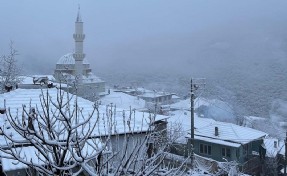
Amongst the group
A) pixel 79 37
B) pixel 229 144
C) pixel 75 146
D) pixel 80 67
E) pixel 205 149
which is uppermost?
pixel 79 37

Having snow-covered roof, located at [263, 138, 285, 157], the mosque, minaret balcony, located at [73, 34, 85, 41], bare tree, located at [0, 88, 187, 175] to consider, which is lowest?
snow-covered roof, located at [263, 138, 285, 157]

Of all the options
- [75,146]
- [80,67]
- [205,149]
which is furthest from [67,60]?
[75,146]

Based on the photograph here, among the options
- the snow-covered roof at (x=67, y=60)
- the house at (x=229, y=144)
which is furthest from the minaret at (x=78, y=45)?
the house at (x=229, y=144)

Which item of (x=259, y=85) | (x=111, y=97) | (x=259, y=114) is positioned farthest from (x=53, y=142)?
(x=259, y=85)

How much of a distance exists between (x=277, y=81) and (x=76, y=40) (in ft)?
194

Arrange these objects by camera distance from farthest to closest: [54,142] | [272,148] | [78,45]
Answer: [78,45] → [272,148] → [54,142]

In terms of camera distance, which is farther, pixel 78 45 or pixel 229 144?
pixel 78 45

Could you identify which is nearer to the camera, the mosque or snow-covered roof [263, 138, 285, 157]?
snow-covered roof [263, 138, 285, 157]

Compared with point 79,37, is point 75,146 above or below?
below

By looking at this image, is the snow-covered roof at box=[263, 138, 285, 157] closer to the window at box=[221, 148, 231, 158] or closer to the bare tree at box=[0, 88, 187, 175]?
the window at box=[221, 148, 231, 158]

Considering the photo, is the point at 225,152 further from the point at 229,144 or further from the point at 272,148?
the point at 272,148

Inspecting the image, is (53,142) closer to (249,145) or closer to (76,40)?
(249,145)

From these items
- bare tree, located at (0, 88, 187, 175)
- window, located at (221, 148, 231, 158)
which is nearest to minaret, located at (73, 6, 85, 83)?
window, located at (221, 148, 231, 158)

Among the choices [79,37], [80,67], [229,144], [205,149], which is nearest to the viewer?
[229,144]
